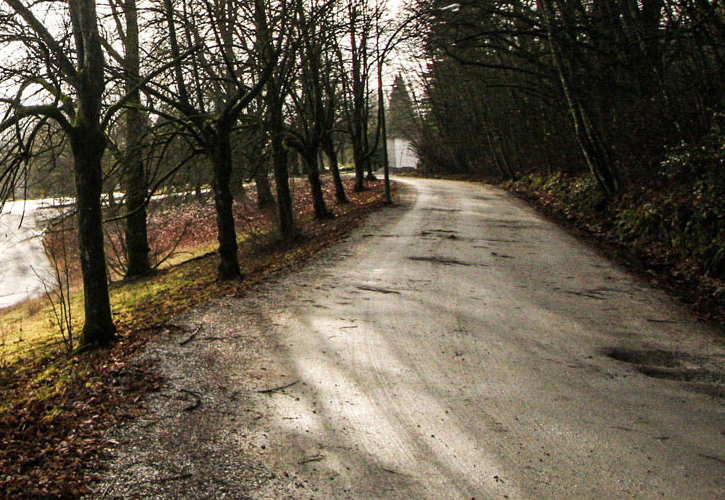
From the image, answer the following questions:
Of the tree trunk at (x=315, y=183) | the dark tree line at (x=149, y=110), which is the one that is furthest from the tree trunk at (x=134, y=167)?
the tree trunk at (x=315, y=183)

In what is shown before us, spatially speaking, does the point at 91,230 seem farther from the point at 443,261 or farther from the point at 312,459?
the point at 443,261

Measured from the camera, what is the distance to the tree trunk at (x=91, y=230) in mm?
7465

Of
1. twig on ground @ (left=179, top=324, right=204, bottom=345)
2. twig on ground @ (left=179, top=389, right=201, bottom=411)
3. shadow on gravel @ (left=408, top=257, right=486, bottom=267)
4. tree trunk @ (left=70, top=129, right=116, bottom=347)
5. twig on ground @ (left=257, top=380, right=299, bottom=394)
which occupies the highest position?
tree trunk @ (left=70, top=129, right=116, bottom=347)

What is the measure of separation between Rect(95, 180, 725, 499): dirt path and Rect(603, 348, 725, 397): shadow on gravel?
0.08 ft

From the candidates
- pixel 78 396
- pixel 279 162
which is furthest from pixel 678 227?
pixel 78 396

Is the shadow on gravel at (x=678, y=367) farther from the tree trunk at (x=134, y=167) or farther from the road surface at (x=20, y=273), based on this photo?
the road surface at (x=20, y=273)

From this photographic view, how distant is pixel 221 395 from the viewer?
584 cm

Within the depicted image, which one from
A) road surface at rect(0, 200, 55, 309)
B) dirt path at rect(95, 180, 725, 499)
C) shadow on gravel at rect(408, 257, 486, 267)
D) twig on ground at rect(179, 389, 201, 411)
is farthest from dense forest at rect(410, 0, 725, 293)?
road surface at rect(0, 200, 55, 309)

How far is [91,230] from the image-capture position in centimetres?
762

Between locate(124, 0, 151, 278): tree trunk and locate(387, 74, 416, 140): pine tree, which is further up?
locate(387, 74, 416, 140): pine tree

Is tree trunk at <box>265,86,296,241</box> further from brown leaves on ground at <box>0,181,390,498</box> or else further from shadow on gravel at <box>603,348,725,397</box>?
shadow on gravel at <box>603,348,725,397</box>

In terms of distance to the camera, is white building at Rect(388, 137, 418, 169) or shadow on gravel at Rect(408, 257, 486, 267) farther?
white building at Rect(388, 137, 418, 169)

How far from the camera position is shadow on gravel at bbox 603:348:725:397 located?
599 cm

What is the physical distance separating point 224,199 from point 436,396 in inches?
281
